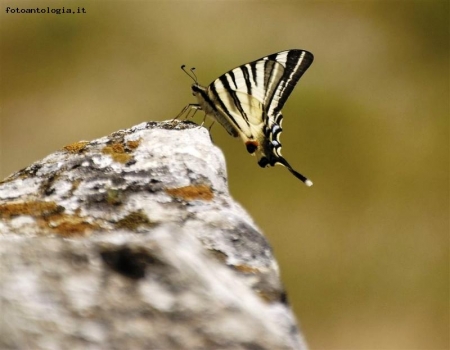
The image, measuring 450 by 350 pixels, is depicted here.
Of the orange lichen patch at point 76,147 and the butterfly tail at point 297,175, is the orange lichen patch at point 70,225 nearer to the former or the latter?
the orange lichen patch at point 76,147

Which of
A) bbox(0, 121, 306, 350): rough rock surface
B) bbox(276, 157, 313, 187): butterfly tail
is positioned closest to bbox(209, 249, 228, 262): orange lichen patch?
bbox(0, 121, 306, 350): rough rock surface

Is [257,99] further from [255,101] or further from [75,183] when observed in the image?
[75,183]

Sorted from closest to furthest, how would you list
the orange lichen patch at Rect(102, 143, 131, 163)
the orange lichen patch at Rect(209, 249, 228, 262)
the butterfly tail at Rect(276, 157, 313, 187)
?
the orange lichen patch at Rect(209, 249, 228, 262)
the orange lichen patch at Rect(102, 143, 131, 163)
the butterfly tail at Rect(276, 157, 313, 187)

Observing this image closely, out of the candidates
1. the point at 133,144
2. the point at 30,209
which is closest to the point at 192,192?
the point at 133,144

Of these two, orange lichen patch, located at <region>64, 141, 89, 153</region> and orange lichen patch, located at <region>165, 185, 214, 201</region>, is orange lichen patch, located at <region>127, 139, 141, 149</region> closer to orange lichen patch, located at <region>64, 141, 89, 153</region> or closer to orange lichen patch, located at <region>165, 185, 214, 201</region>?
orange lichen patch, located at <region>64, 141, 89, 153</region>

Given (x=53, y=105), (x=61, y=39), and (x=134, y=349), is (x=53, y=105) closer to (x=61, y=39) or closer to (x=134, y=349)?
(x=61, y=39)

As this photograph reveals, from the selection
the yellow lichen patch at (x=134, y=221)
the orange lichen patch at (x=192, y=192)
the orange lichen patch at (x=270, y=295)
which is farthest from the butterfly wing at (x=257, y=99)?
the orange lichen patch at (x=270, y=295)
